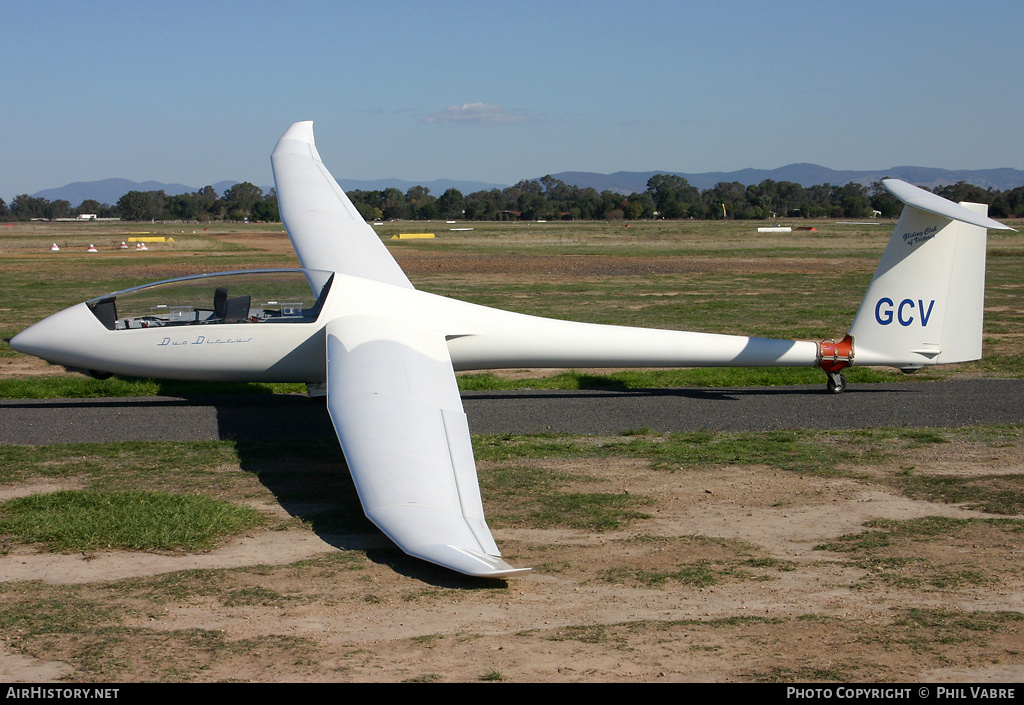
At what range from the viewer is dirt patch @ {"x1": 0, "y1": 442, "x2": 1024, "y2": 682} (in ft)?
17.1

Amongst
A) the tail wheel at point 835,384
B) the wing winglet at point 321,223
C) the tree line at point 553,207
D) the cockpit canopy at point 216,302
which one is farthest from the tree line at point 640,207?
the cockpit canopy at point 216,302

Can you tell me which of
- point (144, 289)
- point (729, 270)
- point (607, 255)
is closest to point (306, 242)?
point (144, 289)

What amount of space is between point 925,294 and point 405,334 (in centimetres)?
→ 749

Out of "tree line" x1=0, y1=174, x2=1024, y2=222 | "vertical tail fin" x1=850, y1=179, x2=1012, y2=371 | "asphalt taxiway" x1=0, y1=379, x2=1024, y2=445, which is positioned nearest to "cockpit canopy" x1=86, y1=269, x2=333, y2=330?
"asphalt taxiway" x1=0, y1=379, x2=1024, y2=445

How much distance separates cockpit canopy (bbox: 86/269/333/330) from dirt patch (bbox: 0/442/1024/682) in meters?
4.01

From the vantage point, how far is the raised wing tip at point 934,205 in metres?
11.5

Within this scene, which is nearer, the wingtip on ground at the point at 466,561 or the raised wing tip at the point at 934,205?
the wingtip on ground at the point at 466,561

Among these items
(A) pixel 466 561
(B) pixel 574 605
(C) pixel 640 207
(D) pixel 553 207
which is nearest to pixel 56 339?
(A) pixel 466 561

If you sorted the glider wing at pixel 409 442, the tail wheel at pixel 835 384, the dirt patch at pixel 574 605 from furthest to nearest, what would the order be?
1. the tail wheel at pixel 835 384
2. the glider wing at pixel 409 442
3. the dirt patch at pixel 574 605

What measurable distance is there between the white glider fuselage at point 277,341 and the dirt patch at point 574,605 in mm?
3580

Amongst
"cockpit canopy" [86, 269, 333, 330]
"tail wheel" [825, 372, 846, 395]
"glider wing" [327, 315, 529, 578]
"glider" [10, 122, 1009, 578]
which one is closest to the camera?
"glider wing" [327, 315, 529, 578]

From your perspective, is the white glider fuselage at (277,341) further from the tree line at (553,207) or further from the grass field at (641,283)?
the tree line at (553,207)

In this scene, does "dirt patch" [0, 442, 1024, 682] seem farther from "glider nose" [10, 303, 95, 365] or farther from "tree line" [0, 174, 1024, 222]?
"tree line" [0, 174, 1024, 222]

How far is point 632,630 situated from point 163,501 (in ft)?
15.4
